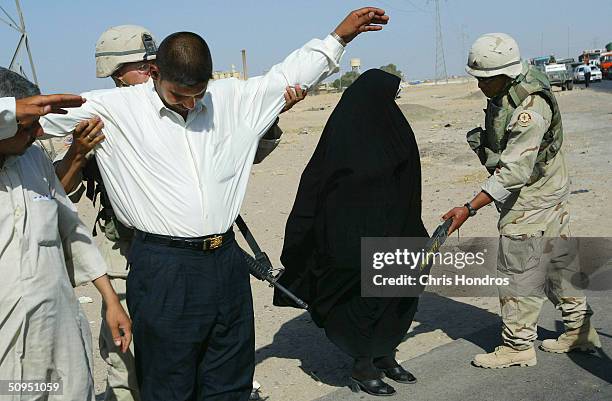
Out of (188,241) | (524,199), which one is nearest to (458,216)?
(524,199)

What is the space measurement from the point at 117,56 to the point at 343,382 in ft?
8.07

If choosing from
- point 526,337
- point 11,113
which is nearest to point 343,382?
point 526,337

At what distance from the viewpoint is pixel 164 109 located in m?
3.16

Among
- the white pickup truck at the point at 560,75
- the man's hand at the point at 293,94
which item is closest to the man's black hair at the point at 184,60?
the man's hand at the point at 293,94

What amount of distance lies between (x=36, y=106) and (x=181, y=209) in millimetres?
830

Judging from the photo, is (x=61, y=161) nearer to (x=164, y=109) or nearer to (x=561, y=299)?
(x=164, y=109)

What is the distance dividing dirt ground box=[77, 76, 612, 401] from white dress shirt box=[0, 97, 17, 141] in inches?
108

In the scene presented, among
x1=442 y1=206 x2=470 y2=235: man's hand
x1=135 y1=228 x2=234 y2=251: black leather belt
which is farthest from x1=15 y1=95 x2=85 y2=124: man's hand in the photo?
x1=442 y1=206 x2=470 y2=235: man's hand

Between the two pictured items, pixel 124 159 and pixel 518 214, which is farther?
pixel 518 214

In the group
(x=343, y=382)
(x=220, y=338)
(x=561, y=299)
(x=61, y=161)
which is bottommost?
(x=343, y=382)

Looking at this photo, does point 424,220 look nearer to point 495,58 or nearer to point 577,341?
point 577,341

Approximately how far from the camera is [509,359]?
475 cm

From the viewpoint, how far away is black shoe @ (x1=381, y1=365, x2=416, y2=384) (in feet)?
15.2

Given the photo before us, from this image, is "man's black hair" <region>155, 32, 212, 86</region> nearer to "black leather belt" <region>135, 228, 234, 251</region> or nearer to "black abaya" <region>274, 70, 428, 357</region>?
"black leather belt" <region>135, 228, 234, 251</region>
